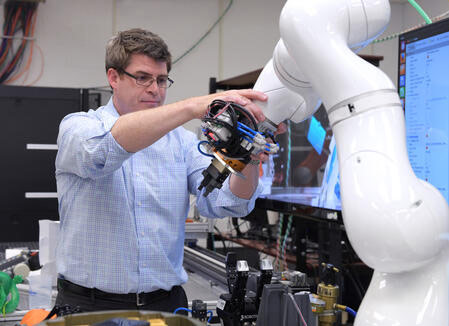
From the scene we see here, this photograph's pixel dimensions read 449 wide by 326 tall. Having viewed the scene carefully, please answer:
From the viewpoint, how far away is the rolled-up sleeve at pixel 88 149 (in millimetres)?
1151

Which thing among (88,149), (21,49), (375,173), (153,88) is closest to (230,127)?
(375,173)

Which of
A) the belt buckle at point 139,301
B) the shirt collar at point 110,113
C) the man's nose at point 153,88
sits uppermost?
the man's nose at point 153,88

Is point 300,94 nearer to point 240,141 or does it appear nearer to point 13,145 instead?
point 240,141

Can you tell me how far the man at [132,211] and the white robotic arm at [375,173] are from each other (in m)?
0.75

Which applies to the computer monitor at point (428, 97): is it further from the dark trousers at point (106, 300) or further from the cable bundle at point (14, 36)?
the cable bundle at point (14, 36)

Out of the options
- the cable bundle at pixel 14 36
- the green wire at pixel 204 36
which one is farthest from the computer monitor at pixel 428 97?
the cable bundle at pixel 14 36

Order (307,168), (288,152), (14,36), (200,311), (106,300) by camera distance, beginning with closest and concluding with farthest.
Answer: (200,311), (106,300), (307,168), (288,152), (14,36)

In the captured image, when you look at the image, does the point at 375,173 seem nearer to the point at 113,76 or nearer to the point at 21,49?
the point at 113,76

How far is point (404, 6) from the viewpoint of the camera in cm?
566

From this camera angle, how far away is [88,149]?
1207 millimetres

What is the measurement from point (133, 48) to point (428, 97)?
837mm

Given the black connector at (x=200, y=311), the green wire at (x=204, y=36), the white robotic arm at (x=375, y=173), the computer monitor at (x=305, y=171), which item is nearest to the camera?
the white robotic arm at (x=375, y=173)

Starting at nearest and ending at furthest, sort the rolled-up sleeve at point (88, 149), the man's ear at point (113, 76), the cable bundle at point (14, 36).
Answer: the rolled-up sleeve at point (88, 149) → the man's ear at point (113, 76) → the cable bundle at point (14, 36)

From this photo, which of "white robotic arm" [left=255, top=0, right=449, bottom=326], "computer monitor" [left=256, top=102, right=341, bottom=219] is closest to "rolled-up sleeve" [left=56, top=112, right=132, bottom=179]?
"white robotic arm" [left=255, top=0, right=449, bottom=326]
